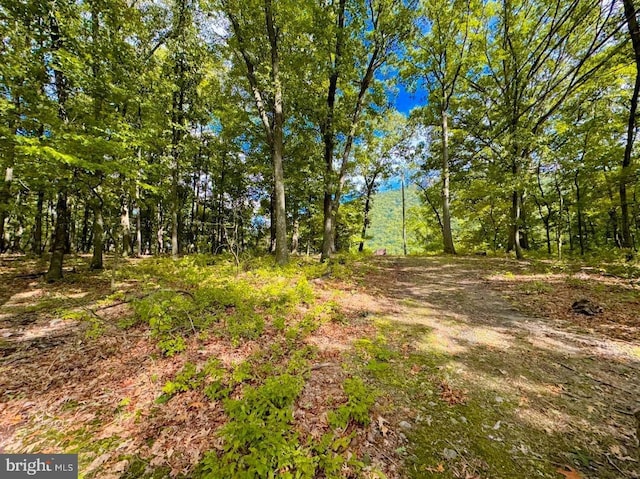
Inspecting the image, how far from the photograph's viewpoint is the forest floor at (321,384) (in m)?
2.24

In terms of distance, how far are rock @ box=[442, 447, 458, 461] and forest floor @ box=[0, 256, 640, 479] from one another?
0.7 inches

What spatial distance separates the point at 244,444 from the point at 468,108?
18.6 metres

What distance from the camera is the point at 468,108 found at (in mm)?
14938

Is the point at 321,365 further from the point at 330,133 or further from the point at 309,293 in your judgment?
the point at 330,133

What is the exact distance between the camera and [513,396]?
9.78ft

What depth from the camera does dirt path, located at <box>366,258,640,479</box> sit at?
2.20 meters

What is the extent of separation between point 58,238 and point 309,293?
784cm

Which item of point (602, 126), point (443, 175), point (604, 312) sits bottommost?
point (604, 312)

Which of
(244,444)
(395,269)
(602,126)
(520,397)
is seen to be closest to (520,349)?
(520,397)

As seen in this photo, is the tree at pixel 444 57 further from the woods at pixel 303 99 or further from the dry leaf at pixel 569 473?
the dry leaf at pixel 569 473

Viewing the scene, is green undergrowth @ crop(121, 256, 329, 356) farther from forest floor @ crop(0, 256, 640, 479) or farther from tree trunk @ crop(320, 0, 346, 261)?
tree trunk @ crop(320, 0, 346, 261)

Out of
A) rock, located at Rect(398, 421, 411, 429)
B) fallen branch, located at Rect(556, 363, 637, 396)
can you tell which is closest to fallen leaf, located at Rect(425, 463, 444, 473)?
rock, located at Rect(398, 421, 411, 429)

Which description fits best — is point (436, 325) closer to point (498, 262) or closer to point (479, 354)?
point (479, 354)

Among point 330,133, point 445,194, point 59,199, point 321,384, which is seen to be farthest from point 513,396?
point 445,194
